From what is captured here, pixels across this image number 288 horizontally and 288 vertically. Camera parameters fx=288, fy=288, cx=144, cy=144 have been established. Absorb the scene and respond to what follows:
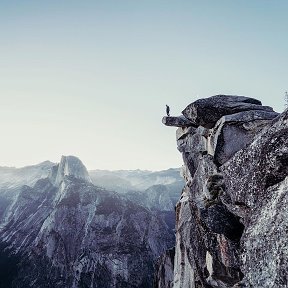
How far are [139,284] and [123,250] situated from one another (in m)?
12.6

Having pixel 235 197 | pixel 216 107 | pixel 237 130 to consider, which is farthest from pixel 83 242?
pixel 235 197

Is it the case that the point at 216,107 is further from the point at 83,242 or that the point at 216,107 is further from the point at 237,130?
the point at 83,242

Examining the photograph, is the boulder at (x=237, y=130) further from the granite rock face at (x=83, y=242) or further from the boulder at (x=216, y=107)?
the granite rock face at (x=83, y=242)

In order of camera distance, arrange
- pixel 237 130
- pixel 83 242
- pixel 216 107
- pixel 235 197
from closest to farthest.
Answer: pixel 235 197, pixel 237 130, pixel 216 107, pixel 83 242

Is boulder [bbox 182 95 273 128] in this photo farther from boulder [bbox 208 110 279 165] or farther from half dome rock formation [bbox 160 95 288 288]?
boulder [bbox 208 110 279 165]

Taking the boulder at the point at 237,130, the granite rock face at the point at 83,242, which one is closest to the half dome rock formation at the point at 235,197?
the boulder at the point at 237,130

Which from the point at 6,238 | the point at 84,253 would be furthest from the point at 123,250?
the point at 6,238

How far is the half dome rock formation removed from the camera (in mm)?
10523

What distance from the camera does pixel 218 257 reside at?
19.0m

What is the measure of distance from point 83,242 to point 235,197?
89.5 meters

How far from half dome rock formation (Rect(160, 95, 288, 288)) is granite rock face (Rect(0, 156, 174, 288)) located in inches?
2374

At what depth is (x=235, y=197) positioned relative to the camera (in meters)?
14.1

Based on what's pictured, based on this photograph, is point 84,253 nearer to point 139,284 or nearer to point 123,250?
point 123,250

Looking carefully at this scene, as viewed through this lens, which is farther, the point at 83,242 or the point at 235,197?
the point at 83,242
